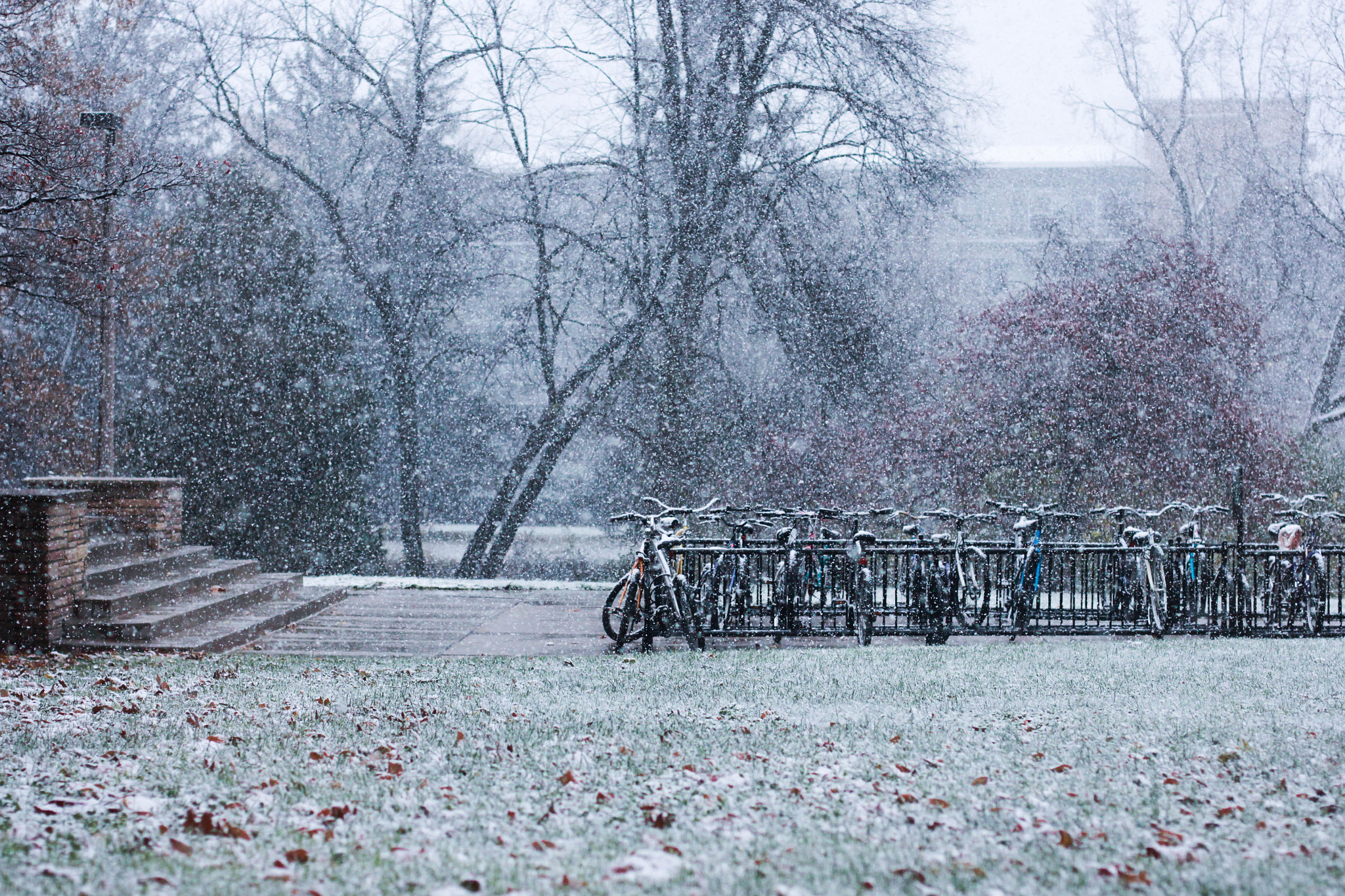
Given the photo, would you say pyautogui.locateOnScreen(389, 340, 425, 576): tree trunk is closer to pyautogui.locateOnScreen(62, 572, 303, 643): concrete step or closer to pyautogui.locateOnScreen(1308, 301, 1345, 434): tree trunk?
pyautogui.locateOnScreen(62, 572, 303, 643): concrete step

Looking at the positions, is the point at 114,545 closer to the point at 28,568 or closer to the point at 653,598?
the point at 28,568

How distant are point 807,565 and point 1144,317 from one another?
672 centimetres

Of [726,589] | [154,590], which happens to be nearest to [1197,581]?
[726,589]

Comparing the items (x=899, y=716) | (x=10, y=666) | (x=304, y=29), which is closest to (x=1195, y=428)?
(x=899, y=716)

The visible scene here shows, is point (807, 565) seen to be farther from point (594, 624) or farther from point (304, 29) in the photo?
point (304, 29)

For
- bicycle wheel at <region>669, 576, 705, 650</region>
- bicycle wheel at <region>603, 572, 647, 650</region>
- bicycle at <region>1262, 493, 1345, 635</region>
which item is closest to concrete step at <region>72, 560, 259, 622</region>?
bicycle wheel at <region>603, 572, 647, 650</region>

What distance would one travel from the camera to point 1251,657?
7113 millimetres

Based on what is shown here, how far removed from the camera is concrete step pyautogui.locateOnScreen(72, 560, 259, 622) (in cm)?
701

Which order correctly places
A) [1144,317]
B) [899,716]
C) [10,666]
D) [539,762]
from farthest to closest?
[1144,317]
[10,666]
[899,716]
[539,762]

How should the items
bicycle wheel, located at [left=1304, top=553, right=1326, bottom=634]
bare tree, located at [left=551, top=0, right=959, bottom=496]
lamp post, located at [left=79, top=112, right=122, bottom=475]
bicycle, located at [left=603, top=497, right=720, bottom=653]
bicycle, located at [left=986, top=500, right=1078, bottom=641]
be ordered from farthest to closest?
bare tree, located at [left=551, top=0, right=959, bottom=496] → lamp post, located at [left=79, top=112, right=122, bottom=475] → bicycle wheel, located at [left=1304, top=553, right=1326, bottom=634] → bicycle, located at [left=986, top=500, right=1078, bottom=641] → bicycle, located at [left=603, top=497, right=720, bottom=653]


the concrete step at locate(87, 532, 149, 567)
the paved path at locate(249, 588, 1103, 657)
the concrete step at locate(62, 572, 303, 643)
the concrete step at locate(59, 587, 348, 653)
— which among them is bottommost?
the paved path at locate(249, 588, 1103, 657)

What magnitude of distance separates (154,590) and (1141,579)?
27.2 feet

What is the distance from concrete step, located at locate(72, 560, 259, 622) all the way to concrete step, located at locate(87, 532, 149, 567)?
0.35 m

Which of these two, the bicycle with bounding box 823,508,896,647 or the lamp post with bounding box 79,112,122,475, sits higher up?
the lamp post with bounding box 79,112,122,475
